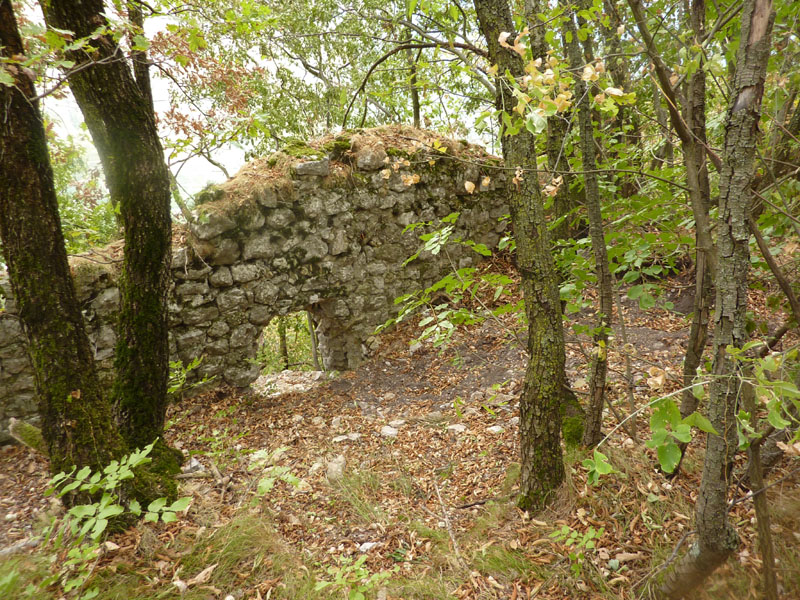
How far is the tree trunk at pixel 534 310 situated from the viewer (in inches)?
87.6

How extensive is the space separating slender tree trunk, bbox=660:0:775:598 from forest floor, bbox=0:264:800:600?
0.72 ft

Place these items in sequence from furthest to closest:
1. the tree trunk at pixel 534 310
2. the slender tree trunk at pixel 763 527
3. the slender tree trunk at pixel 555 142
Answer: the slender tree trunk at pixel 555 142 → the tree trunk at pixel 534 310 → the slender tree trunk at pixel 763 527

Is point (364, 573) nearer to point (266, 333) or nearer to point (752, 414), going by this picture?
point (752, 414)

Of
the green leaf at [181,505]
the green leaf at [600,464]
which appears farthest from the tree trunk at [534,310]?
the green leaf at [181,505]

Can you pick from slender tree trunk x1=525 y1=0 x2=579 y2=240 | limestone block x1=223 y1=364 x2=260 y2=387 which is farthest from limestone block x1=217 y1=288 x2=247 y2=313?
slender tree trunk x1=525 y1=0 x2=579 y2=240

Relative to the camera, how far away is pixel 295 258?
5.46m

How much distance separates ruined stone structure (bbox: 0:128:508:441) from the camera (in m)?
4.32

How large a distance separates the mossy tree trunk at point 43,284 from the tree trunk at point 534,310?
2.60 metres

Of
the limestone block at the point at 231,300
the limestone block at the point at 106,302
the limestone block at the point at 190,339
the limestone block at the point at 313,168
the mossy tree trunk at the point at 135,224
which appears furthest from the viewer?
the limestone block at the point at 313,168

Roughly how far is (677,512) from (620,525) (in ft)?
1.03

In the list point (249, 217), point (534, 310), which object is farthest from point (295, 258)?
point (534, 310)

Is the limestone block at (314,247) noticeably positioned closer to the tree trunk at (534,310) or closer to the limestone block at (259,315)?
the limestone block at (259,315)

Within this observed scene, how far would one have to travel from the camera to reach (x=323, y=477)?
11.6ft

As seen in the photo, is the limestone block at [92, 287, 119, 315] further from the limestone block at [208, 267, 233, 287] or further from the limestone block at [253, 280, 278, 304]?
the limestone block at [253, 280, 278, 304]
